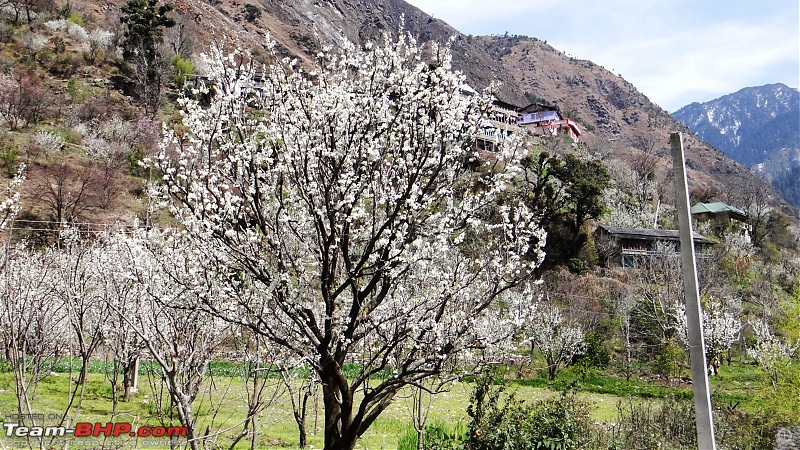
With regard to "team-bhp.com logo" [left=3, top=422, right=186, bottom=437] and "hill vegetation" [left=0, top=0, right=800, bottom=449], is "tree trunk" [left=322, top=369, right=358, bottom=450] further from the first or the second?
"team-bhp.com logo" [left=3, top=422, right=186, bottom=437]

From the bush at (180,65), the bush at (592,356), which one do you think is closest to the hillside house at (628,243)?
the bush at (592,356)

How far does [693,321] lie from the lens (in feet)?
16.8

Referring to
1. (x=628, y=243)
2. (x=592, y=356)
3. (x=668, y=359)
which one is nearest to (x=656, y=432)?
(x=592, y=356)

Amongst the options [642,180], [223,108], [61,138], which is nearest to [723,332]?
[223,108]

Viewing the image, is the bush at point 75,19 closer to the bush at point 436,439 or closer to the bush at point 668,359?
the bush at point 436,439

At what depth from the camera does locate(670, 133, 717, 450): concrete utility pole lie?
16.3 ft

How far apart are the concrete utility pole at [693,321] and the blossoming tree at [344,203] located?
155 cm

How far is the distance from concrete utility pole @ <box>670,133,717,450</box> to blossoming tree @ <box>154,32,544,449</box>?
1.55 m

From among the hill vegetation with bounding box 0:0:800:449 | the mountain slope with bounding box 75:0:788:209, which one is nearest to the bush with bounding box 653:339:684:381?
the hill vegetation with bounding box 0:0:800:449

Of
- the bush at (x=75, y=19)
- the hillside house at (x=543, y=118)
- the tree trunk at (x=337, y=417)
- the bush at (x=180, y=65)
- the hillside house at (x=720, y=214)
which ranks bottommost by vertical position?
the tree trunk at (x=337, y=417)

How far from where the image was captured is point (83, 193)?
107 ft

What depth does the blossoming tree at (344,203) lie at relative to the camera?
5.46 meters

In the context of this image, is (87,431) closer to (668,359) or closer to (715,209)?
(668,359)

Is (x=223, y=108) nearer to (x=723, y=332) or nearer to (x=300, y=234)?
(x=300, y=234)
